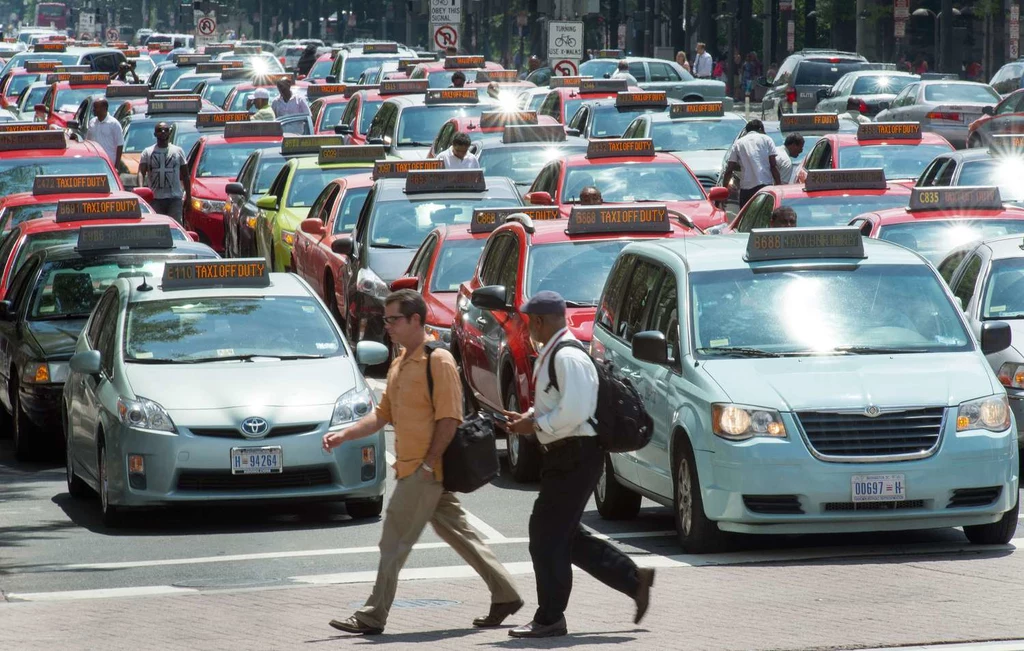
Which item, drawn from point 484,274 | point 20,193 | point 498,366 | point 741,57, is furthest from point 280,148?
point 741,57

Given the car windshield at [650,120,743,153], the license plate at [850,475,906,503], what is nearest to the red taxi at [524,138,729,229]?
the car windshield at [650,120,743,153]

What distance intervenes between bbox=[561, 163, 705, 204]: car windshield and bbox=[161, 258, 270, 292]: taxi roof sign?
850 centimetres

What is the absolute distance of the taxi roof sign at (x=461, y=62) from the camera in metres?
42.0

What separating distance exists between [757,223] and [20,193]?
26.6 ft

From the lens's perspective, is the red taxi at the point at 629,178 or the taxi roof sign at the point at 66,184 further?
the red taxi at the point at 629,178

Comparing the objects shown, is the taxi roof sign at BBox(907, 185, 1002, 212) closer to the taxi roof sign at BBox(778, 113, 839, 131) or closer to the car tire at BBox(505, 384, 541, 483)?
the car tire at BBox(505, 384, 541, 483)

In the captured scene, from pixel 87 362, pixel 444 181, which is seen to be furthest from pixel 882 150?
pixel 87 362

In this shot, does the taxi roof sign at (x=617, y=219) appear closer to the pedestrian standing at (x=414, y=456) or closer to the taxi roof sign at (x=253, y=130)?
the pedestrian standing at (x=414, y=456)

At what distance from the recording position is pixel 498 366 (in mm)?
13961

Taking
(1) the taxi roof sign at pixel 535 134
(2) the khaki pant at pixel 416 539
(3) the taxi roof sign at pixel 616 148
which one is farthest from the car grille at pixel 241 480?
(1) the taxi roof sign at pixel 535 134

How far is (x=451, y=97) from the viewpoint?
31750mm

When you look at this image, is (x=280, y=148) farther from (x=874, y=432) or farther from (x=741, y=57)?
(x=741, y=57)

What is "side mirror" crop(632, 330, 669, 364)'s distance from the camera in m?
10.9

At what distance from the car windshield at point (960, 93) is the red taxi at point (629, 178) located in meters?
18.2
